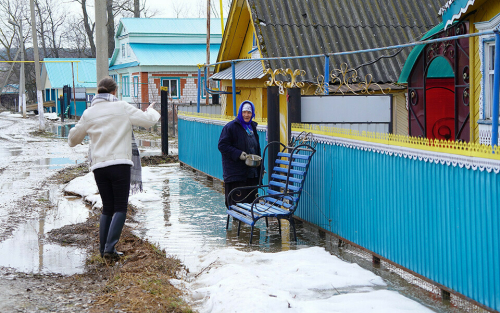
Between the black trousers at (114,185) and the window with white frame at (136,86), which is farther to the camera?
the window with white frame at (136,86)

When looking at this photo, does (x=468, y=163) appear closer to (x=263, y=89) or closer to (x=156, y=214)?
(x=156, y=214)

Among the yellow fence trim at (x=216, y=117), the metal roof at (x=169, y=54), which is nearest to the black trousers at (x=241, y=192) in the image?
the yellow fence trim at (x=216, y=117)

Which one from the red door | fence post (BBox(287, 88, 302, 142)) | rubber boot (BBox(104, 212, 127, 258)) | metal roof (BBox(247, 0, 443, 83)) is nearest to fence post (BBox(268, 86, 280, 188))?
fence post (BBox(287, 88, 302, 142))

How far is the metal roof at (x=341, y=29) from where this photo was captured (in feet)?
47.9

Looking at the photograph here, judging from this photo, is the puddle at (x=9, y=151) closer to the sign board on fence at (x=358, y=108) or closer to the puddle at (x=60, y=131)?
the puddle at (x=60, y=131)

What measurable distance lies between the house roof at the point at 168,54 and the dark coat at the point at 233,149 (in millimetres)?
35327

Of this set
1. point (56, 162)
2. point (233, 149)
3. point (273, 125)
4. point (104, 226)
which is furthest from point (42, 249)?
point (56, 162)

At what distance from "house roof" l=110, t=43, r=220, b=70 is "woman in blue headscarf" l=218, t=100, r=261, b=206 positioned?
116 ft

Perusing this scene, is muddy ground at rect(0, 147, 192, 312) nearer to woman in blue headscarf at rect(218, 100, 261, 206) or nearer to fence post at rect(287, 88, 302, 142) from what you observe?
woman in blue headscarf at rect(218, 100, 261, 206)

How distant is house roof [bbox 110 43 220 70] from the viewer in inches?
1704

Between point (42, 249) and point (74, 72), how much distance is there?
53.4m

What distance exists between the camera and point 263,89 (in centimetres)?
1659

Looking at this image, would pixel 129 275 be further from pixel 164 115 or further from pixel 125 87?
pixel 125 87

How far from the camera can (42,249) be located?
736 centimetres
